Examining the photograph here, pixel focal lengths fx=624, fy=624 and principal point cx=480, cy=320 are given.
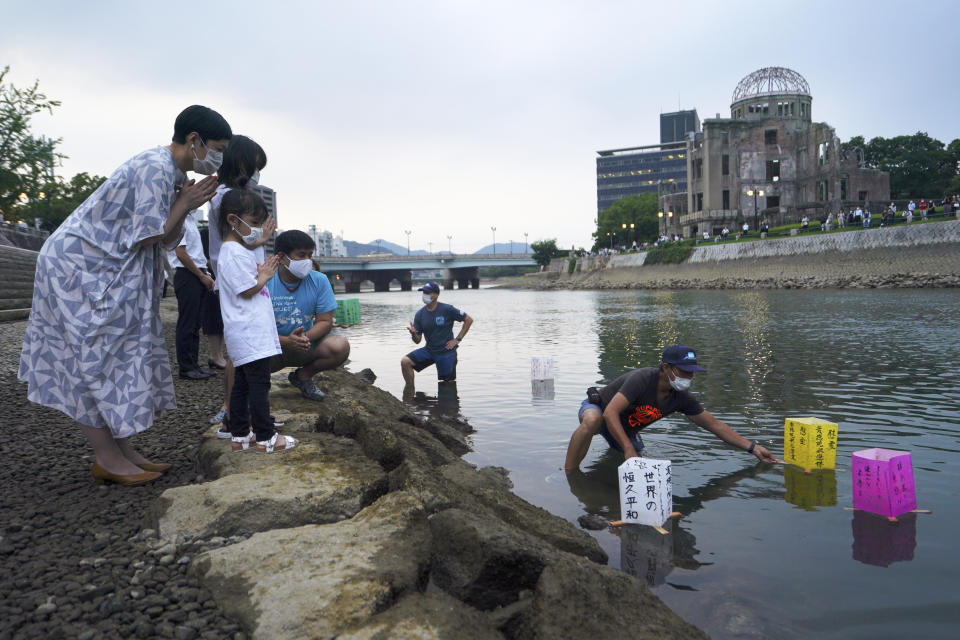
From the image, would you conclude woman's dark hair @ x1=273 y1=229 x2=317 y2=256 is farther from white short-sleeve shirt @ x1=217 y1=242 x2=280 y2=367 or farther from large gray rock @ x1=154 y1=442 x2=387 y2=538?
large gray rock @ x1=154 y1=442 x2=387 y2=538

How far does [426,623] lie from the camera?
96.3 inches

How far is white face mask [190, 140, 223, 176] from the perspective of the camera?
4.20 metres

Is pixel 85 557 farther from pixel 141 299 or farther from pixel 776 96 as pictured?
pixel 776 96

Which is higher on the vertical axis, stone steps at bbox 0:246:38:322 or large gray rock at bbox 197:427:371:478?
stone steps at bbox 0:246:38:322

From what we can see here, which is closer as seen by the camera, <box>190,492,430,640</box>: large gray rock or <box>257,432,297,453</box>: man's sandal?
<box>190,492,430,640</box>: large gray rock

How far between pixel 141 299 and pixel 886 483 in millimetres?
5385

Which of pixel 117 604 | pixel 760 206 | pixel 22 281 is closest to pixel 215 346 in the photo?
pixel 117 604

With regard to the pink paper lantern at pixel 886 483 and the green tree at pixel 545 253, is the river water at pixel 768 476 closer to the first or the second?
the pink paper lantern at pixel 886 483

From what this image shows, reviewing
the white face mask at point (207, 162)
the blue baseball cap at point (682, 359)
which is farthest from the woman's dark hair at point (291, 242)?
the blue baseball cap at point (682, 359)

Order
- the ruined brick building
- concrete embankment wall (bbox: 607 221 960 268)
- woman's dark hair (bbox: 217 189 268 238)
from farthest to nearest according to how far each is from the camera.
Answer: the ruined brick building < concrete embankment wall (bbox: 607 221 960 268) < woman's dark hair (bbox: 217 189 268 238)

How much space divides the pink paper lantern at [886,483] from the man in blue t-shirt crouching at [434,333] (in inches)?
258

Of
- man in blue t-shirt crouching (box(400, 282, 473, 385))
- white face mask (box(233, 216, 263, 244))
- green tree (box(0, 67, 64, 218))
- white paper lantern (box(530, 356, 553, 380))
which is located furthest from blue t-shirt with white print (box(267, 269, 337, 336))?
green tree (box(0, 67, 64, 218))

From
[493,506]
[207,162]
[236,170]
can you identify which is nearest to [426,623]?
[493,506]

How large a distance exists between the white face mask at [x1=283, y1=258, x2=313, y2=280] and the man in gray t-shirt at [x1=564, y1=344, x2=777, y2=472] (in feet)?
10.2
